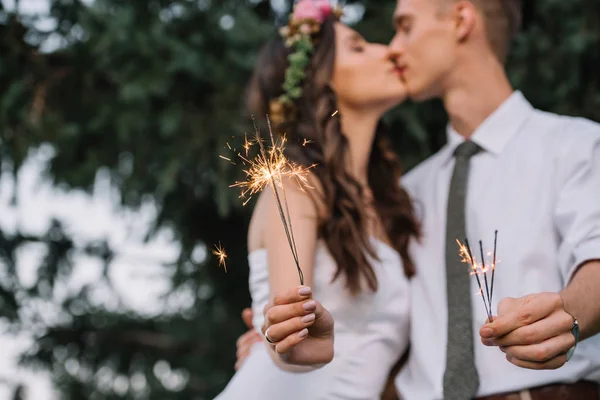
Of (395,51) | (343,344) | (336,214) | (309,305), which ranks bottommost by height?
(343,344)

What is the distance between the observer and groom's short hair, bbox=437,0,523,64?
10.3 feet

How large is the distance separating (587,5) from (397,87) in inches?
58.8

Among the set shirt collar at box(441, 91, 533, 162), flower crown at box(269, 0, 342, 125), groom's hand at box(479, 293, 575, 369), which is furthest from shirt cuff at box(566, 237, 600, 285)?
flower crown at box(269, 0, 342, 125)

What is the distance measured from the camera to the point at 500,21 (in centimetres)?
320

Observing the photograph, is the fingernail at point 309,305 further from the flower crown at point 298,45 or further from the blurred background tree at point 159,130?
the blurred background tree at point 159,130

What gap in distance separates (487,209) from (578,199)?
35 cm

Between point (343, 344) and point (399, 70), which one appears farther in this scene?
point (399, 70)

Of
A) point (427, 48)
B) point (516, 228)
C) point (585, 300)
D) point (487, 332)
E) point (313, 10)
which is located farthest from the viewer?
point (313, 10)

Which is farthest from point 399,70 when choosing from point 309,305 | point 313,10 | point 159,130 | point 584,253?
point 159,130

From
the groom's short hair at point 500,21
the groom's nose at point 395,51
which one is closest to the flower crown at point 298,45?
the groom's nose at point 395,51

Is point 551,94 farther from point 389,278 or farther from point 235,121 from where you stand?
point 389,278

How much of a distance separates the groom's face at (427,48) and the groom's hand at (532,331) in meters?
1.39

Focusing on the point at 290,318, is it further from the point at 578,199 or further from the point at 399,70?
the point at 399,70

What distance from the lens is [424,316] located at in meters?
2.78
